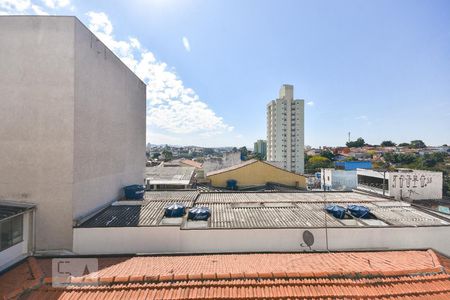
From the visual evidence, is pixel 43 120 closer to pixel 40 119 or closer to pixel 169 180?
pixel 40 119

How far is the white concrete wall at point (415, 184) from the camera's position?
3112cm

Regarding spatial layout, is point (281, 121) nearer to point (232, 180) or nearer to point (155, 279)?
point (232, 180)

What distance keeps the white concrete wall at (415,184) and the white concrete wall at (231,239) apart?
82.7ft

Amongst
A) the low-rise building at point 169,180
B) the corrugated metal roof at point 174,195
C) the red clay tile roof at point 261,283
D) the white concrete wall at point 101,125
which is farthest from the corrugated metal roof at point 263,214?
the low-rise building at point 169,180

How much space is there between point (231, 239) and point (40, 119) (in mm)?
10440

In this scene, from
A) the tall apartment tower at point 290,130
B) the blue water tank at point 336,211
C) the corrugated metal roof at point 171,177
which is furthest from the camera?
the tall apartment tower at point 290,130

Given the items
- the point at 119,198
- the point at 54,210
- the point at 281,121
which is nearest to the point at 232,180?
the point at 119,198

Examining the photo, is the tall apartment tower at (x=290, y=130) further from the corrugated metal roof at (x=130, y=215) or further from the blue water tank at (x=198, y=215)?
the blue water tank at (x=198, y=215)

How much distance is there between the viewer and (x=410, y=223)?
11195mm

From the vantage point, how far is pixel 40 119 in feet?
33.3

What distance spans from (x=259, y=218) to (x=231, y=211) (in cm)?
183

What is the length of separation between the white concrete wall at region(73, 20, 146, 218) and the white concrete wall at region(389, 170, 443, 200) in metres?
34.2

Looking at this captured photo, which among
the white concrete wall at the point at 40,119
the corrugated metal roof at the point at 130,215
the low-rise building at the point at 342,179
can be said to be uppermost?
the white concrete wall at the point at 40,119

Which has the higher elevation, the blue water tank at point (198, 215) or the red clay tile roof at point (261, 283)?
the blue water tank at point (198, 215)
